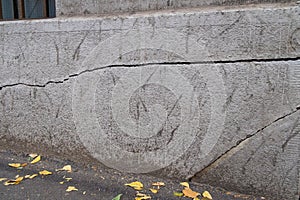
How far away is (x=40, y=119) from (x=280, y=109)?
2.03 meters

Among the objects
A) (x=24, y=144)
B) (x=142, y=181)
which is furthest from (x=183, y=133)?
(x=24, y=144)

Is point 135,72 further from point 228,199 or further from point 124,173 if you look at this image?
point 228,199

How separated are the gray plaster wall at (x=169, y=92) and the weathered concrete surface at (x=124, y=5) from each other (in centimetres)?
14

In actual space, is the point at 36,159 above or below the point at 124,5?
below

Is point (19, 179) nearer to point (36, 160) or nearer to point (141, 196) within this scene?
point (36, 160)

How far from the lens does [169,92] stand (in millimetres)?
2252

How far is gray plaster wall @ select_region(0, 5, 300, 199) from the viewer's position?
2.00 meters

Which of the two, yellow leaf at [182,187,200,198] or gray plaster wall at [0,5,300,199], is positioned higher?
gray plaster wall at [0,5,300,199]

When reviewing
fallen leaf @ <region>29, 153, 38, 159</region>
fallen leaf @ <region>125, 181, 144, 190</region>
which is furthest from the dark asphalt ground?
fallen leaf @ <region>29, 153, 38, 159</region>

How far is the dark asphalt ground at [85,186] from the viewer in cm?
218

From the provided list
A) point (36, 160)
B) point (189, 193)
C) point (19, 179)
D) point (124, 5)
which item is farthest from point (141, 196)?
point (124, 5)

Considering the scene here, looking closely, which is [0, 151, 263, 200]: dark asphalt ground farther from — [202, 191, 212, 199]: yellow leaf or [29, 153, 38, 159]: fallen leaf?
[29, 153, 38, 159]: fallen leaf

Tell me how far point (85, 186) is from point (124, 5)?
149cm

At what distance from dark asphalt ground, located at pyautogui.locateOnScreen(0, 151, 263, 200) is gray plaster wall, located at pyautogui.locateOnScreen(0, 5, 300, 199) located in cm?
8
